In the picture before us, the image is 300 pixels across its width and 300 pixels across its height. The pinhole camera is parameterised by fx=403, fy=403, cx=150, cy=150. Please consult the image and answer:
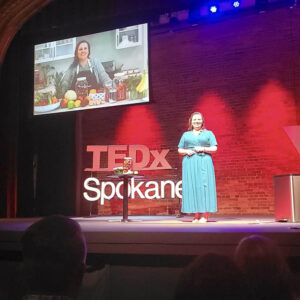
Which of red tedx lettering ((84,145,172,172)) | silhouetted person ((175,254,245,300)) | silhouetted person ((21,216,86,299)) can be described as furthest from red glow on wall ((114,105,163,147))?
silhouetted person ((175,254,245,300))

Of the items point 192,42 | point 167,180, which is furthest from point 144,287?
point 192,42

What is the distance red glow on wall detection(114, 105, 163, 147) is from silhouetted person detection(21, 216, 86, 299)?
6127mm

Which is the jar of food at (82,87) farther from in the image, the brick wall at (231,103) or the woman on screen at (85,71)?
the brick wall at (231,103)

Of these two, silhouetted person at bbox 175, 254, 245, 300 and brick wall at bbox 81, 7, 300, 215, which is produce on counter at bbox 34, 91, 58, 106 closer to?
brick wall at bbox 81, 7, 300, 215

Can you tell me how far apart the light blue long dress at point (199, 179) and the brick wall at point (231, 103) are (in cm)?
259

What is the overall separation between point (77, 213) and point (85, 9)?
3512 millimetres

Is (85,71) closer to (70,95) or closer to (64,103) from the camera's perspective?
(70,95)

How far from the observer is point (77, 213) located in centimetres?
729

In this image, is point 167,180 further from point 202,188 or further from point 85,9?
point 85,9

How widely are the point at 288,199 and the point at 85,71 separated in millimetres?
4002

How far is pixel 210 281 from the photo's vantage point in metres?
0.95

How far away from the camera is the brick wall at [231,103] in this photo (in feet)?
21.7

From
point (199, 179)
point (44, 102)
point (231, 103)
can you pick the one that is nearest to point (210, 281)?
point (199, 179)

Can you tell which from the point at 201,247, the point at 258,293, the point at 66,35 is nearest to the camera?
the point at 258,293
